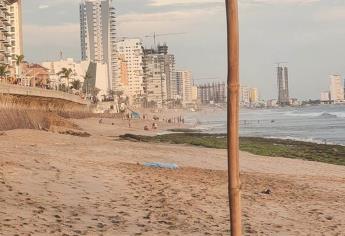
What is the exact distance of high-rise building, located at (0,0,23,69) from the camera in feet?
295

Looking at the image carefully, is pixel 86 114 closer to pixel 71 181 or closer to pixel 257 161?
pixel 257 161

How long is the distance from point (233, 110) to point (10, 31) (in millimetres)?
111065

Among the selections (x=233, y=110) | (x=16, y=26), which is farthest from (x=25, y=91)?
(x=16, y=26)

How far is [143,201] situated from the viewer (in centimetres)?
1166

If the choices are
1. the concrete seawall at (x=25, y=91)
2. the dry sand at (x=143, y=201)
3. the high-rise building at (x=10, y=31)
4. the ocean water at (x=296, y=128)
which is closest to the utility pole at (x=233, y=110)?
the dry sand at (x=143, y=201)

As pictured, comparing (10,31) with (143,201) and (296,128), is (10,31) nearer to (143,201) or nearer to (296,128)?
(296,128)

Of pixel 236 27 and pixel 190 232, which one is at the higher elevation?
pixel 236 27

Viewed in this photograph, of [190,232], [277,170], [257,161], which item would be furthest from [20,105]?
[190,232]

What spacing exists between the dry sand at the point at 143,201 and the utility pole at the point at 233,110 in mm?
5106

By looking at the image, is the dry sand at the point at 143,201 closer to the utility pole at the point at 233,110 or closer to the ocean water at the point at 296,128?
the utility pole at the point at 233,110

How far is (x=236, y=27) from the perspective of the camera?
370 centimetres

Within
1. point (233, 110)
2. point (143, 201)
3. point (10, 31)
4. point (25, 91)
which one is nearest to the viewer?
point (233, 110)

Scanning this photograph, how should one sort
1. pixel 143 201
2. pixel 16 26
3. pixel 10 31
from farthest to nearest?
pixel 16 26
pixel 10 31
pixel 143 201

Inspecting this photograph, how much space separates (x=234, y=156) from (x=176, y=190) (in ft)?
31.9
